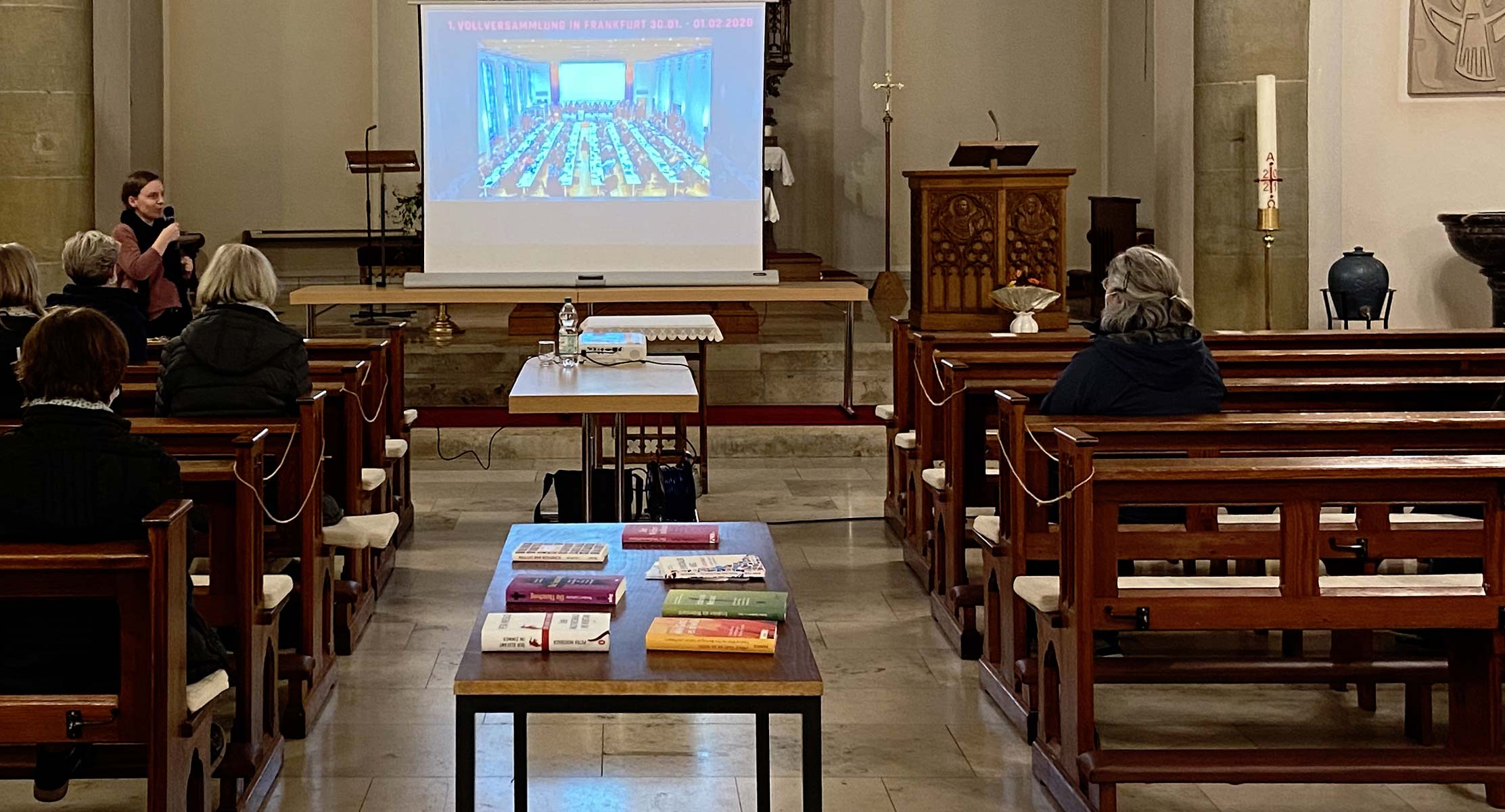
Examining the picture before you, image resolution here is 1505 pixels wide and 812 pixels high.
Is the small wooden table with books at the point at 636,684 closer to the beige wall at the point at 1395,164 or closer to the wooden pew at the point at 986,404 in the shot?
the wooden pew at the point at 986,404

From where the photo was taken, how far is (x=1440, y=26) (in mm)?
9180

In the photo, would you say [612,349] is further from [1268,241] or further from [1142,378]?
[1268,241]

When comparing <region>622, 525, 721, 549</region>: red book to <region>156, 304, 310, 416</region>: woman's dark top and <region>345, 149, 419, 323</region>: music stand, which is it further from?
<region>345, 149, 419, 323</region>: music stand

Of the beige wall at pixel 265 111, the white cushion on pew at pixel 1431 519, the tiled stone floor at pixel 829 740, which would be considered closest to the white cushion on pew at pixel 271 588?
the tiled stone floor at pixel 829 740

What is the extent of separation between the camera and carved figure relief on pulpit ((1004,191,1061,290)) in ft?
29.3

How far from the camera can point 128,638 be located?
2.98 meters

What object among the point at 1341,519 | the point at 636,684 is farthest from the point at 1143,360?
the point at 636,684

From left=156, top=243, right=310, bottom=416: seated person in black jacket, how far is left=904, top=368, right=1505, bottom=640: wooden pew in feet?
6.56

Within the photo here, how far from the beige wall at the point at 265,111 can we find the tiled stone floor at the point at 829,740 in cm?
775

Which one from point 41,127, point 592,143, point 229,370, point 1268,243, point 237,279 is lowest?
point 229,370

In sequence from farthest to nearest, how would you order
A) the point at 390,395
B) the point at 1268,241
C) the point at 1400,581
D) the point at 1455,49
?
1. the point at 1455,49
2. the point at 1268,241
3. the point at 390,395
4. the point at 1400,581

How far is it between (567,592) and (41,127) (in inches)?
307

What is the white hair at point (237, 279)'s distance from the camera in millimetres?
4738

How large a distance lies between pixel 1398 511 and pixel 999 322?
4.02m
